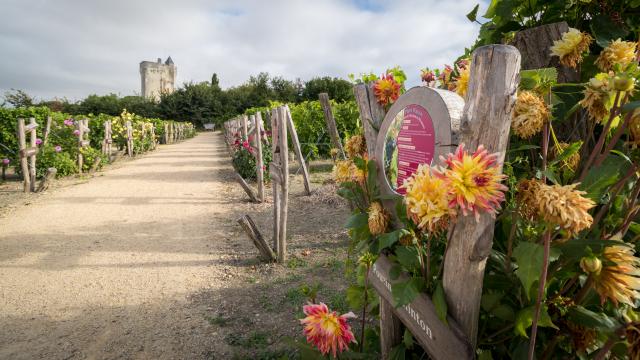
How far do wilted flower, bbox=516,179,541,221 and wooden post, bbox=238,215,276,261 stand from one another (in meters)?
3.39

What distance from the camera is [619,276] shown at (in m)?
0.89

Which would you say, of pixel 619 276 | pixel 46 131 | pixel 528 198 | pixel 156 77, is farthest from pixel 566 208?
pixel 156 77

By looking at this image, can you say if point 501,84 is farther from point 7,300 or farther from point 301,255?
point 7,300

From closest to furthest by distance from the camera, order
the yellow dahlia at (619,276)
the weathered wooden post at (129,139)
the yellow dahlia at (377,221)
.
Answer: the yellow dahlia at (619,276)
the yellow dahlia at (377,221)
the weathered wooden post at (129,139)

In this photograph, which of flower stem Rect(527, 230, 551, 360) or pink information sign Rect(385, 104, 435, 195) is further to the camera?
pink information sign Rect(385, 104, 435, 195)

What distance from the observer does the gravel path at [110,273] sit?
289 cm

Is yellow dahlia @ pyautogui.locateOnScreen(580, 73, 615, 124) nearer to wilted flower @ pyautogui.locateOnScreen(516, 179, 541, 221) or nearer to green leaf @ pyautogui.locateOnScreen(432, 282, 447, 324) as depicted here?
wilted flower @ pyautogui.locateOnScreen(516, 179, 541, 221)

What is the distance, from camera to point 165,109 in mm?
44219

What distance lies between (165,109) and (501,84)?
4822 cm

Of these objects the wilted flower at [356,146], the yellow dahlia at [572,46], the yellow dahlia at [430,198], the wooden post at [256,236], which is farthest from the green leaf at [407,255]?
the wooden post at [256,236]

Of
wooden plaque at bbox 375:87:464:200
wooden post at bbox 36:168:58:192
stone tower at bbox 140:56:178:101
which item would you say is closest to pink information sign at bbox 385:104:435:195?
wooden plaque at bbox 375:87:464:200

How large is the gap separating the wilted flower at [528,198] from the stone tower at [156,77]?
67011 millimetres

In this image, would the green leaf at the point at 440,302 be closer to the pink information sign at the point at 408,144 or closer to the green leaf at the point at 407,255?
the green leaf at the point at 407,255

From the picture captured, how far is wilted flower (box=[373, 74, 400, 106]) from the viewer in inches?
65.2
